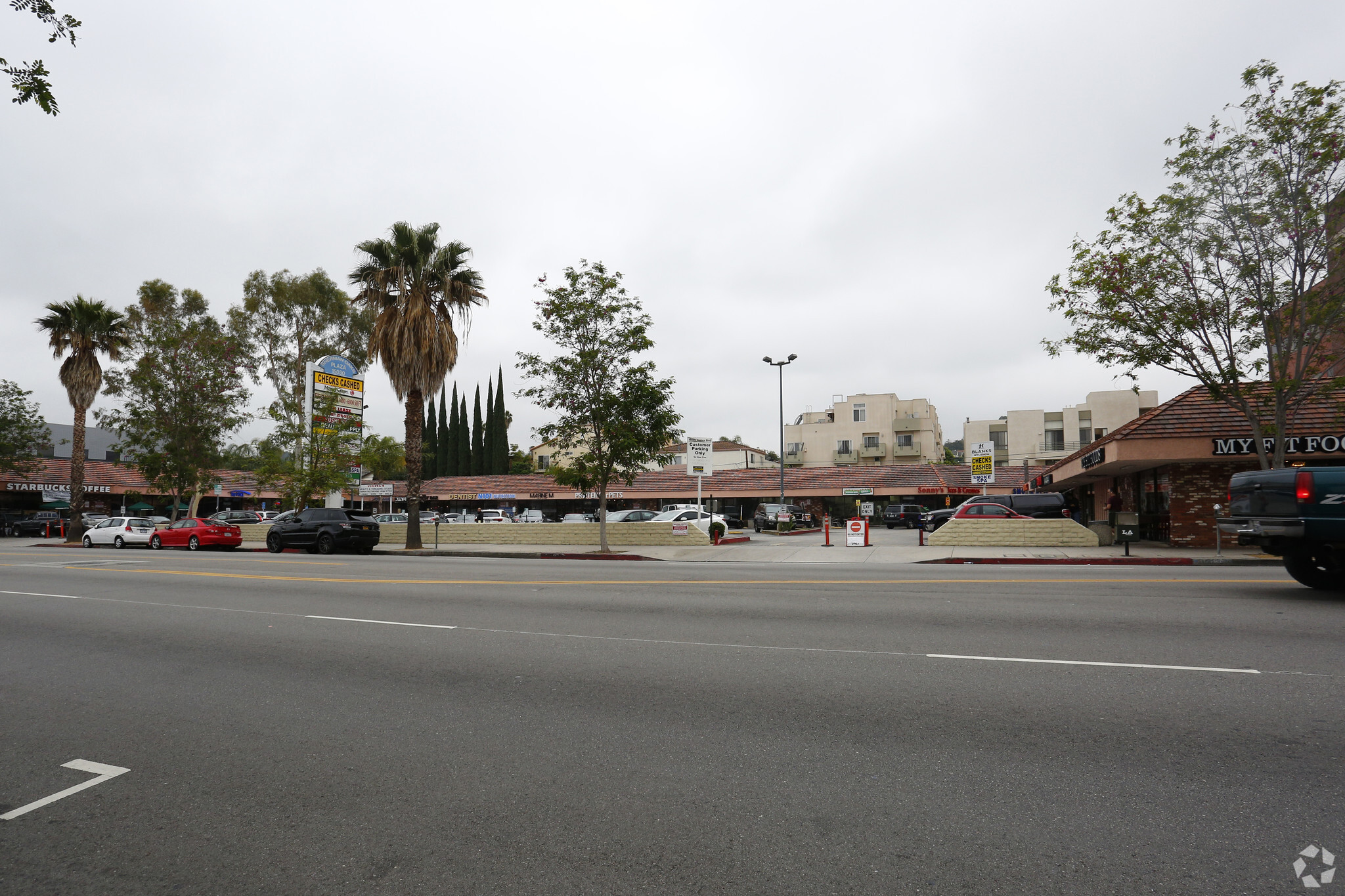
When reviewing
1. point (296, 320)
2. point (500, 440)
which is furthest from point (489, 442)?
point (296, 320)

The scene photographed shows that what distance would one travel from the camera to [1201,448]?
21000mm

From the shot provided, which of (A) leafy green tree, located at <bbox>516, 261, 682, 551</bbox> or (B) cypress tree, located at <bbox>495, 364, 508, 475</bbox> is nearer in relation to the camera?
(A) leafy green tree, located at <bbox>516, 261, 682, 551</bbox>

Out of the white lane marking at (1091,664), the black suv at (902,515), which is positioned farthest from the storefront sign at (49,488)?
the white lane marking at (1091,664)

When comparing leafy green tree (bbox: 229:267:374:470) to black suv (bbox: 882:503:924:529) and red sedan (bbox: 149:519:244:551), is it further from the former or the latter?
black suv (bbox: 882:503:924:529)

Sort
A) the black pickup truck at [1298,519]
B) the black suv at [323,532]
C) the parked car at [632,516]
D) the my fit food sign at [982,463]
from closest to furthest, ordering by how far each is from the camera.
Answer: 1. the black pickup truck at [1298,519]
2. the my fit food sign at [982,463]
3. the black suv at [323,532]
4. the parked car at [632,516]

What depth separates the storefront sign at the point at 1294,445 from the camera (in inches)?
806

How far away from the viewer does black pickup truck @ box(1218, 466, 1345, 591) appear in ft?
32.6

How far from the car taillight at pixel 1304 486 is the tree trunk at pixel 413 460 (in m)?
25.0

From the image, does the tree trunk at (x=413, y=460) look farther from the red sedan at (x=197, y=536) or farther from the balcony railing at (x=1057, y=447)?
the balcony railing at (x=1057, y=447)

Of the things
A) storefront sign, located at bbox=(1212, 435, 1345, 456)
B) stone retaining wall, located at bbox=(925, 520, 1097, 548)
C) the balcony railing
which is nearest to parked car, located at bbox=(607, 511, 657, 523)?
stone retaining wall, located at bbox=(925, 520, 1097, 548)

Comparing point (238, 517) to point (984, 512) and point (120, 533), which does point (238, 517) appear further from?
point (984, 512)

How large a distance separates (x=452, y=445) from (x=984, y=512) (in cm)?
5663

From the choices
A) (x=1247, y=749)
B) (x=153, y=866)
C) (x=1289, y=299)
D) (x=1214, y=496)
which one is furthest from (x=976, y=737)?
(x=1214, y=496)

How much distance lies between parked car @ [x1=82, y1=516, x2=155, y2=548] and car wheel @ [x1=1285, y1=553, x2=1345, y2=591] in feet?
125
